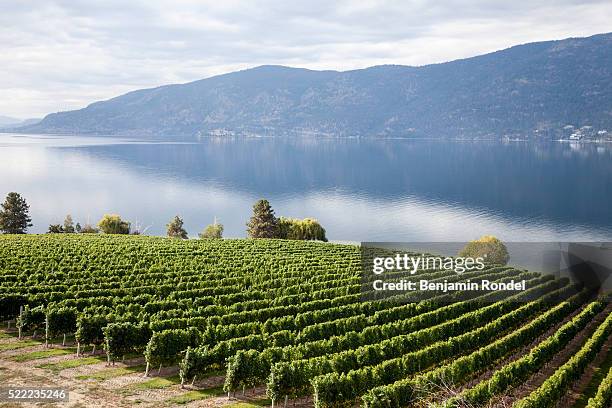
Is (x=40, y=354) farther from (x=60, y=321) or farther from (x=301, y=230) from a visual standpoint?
(x=301, y=230)

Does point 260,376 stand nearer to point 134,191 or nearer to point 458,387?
point 458,387

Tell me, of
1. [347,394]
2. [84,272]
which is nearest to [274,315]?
[347,394]

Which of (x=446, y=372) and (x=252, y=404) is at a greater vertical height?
(x=446, y=372)

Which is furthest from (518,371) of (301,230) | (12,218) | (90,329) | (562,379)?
(12,218)

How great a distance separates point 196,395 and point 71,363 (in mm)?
7292

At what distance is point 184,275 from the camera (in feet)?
156

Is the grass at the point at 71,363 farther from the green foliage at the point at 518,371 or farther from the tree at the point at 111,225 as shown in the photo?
the tree at the point at 111,225

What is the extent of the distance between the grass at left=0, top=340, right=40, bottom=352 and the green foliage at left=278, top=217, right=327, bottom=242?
63.7 metres

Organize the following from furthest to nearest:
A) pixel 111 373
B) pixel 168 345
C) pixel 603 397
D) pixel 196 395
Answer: pixel 168 345 → pixel 111 373 → pixel 196 395 → pixel 603 397

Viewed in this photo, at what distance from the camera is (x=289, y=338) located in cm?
3045

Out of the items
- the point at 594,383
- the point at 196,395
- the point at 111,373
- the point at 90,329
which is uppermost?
the point at 90,329

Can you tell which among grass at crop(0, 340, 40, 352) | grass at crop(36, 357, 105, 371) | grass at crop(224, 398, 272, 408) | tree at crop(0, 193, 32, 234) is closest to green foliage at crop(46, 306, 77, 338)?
grass at crop(0, 340, 40, 352)

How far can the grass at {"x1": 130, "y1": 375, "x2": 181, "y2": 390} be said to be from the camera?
25391 millimetres

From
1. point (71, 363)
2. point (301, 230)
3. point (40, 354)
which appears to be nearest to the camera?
point (71, 363)
